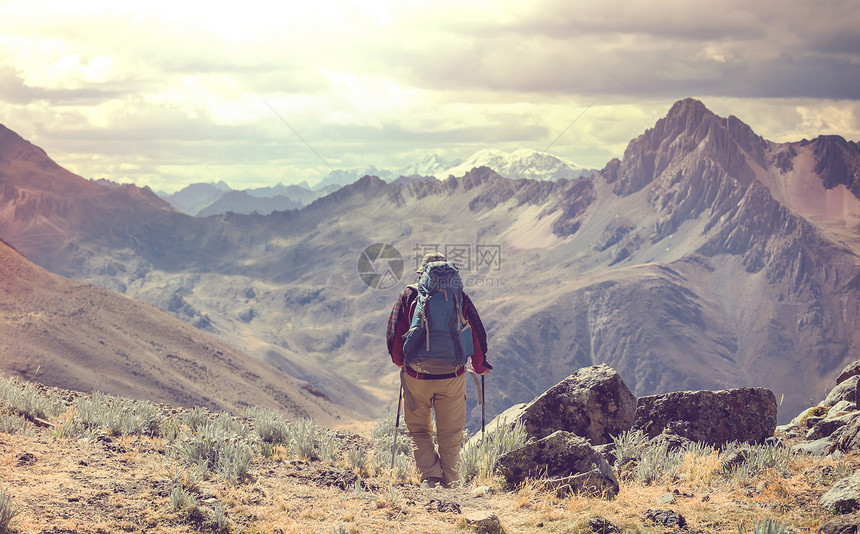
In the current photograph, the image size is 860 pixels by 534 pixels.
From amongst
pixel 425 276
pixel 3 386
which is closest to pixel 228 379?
pixel 3 386

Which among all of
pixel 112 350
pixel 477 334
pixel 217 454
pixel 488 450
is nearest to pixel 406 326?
pixel 477 334

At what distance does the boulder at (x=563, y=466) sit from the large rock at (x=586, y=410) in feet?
7.92

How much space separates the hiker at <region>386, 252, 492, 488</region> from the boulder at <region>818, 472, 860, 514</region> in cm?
472

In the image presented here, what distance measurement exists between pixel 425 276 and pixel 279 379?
276 feet

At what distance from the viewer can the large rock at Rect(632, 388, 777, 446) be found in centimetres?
1254

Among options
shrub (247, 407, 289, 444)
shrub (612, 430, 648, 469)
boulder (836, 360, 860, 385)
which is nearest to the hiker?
shrub (612, 430, 648, 469)

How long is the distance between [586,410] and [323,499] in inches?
211

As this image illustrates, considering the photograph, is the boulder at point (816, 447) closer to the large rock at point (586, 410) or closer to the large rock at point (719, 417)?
the large rock at point (719, 417)

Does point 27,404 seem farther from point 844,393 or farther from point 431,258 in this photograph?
point 844,393

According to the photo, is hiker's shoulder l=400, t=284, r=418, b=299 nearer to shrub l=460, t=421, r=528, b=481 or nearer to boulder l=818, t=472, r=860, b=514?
shrub l=460, t=421, r=528, b=481

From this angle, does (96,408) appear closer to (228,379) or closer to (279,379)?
(228,379)

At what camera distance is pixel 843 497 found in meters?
8.20

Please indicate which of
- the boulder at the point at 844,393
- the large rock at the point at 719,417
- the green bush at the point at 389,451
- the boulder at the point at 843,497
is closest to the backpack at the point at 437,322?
the green bush at the point at 389,451

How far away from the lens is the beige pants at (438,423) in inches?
435
